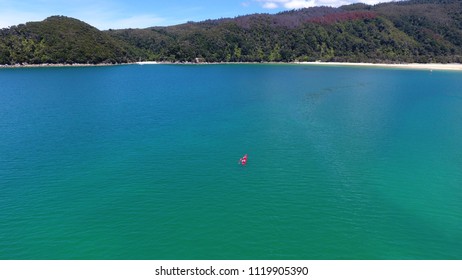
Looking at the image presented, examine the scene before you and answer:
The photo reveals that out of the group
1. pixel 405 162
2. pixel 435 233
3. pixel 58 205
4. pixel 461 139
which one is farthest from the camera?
pixel 461 139

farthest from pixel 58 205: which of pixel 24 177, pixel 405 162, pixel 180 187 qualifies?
pixel 405 162

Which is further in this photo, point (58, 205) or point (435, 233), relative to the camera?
point (58, 205)

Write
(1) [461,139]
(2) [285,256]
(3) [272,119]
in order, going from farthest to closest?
1. (3) [272,119]
2. (1) [461,139]
3. (2) [285,256]

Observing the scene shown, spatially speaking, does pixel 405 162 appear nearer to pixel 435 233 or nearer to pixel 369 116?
pixel 435 233

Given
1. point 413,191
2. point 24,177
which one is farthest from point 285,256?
point 24,177

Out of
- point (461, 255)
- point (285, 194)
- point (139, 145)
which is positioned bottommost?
point (461, 255)

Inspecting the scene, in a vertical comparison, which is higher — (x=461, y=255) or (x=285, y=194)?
(x=285, y=194)
